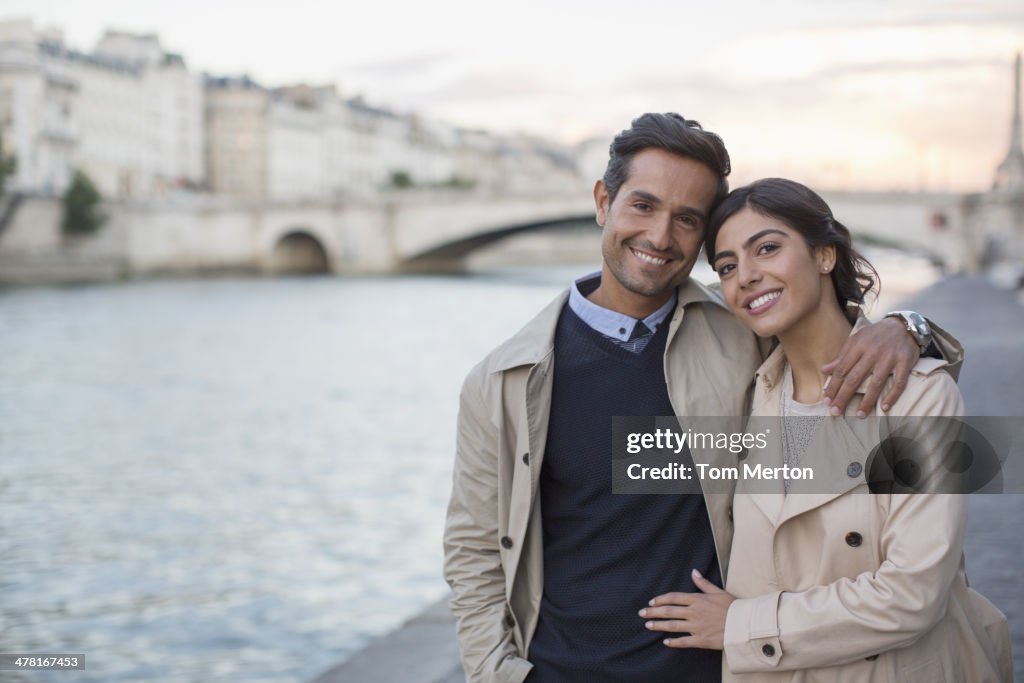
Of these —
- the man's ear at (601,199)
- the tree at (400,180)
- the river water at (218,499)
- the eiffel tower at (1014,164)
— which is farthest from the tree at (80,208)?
the man's ear at (601,199)

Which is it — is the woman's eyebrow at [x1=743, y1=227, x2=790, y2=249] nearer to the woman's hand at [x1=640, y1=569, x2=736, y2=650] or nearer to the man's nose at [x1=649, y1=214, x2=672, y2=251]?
the man's nose at [x1=649, y1=214, x2=672, y2=251]

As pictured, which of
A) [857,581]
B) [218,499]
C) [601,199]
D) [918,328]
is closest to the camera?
[857,581]

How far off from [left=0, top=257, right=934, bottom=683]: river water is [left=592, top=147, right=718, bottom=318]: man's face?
2.82 m

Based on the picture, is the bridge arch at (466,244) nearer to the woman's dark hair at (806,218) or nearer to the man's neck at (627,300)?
the man's neck at (627,300)

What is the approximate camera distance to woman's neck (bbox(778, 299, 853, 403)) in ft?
5.53

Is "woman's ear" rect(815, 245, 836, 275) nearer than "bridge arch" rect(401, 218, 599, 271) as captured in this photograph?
Yes

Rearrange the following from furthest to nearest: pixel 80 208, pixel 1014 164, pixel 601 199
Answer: pixel 80 208 < pixel 1014 164 < pixel 601 199

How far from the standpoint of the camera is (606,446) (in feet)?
5.97

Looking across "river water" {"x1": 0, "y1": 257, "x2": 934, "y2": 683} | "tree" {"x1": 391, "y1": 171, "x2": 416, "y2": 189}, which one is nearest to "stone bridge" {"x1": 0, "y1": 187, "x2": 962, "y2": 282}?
"river water" {"x1": 0, "y1": 257, "x2": 934, "y2": 683}

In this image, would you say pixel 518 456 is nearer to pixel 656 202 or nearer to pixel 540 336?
pixel 540 336

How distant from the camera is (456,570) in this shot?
1925 millimetres

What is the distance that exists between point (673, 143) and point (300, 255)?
45891 millimetres

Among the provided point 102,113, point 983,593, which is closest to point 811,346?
point 983,593

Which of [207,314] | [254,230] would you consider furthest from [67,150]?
[207,314]
